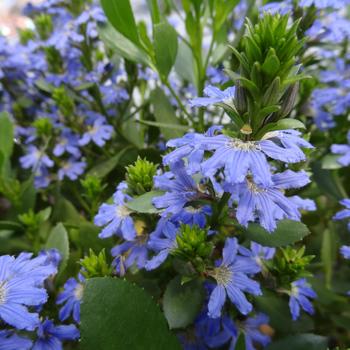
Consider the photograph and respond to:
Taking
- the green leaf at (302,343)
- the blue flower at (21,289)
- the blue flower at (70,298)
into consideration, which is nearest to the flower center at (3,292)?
the blue flower at (21,289)

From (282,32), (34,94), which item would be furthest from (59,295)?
(34,94)

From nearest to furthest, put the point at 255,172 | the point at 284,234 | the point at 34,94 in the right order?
the point at 255,172 → the point at 284,234 → the point at 34,94

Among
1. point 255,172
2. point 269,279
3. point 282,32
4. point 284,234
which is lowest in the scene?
point 269,279

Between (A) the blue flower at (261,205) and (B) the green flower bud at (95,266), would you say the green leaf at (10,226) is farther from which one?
(A) the blue flower at (261,205)

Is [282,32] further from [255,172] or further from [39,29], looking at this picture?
[39,29]

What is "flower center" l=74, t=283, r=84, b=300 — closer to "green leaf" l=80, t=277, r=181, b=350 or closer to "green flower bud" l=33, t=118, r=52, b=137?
"green leaf" l=80, t=277, r=181, b=350

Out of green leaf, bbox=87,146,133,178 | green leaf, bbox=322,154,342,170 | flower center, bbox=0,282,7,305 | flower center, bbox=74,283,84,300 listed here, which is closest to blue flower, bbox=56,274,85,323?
flower center, bbox=74,283,84,300
